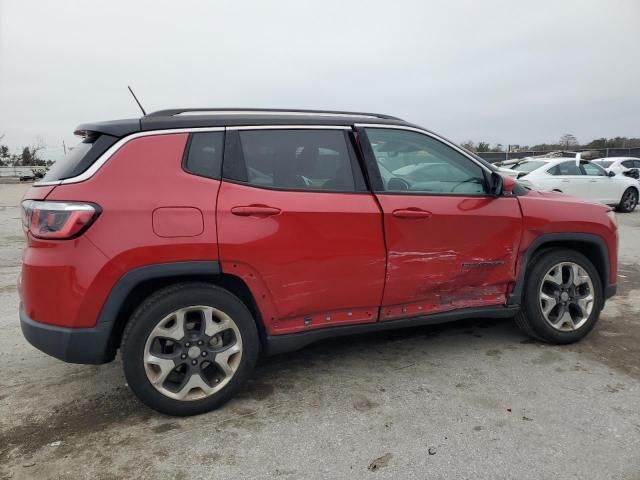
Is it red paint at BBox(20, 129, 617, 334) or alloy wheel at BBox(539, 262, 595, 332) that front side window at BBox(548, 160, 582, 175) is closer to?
alloy wheel at BBox(539, 262, 595, 332)

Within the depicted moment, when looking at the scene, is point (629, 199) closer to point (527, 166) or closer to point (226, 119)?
point (527, 166)

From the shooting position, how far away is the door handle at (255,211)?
9.30ft

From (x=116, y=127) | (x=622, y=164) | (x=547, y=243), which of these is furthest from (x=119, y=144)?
(x=622, y=164)

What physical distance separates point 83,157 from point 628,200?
49.1ft

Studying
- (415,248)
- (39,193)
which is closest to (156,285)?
(39,193)

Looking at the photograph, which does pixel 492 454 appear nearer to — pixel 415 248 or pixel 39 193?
pixel 415 248

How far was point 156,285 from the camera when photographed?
9.37ft

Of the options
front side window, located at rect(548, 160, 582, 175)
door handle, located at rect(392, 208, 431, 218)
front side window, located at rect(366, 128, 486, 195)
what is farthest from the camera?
front side window, located at rect(548, 160, 582, 175)

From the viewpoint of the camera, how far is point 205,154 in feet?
9.50

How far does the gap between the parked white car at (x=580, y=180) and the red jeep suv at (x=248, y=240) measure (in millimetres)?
8630

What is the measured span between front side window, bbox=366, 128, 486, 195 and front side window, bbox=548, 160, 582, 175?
9.53 metres

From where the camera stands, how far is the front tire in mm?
2719

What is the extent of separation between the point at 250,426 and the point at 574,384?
2.16 meters

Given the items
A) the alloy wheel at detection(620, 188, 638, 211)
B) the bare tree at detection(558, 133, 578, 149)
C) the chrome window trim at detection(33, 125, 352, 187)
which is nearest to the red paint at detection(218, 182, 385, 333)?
the chrome window trim at detection(33, 125, 352, 187)
